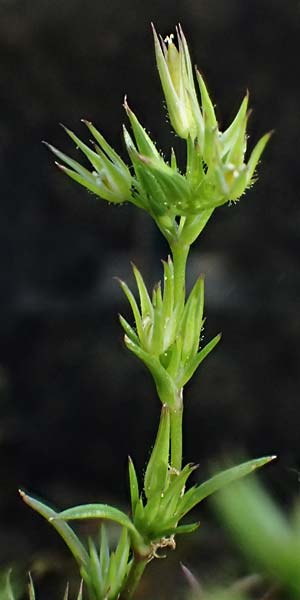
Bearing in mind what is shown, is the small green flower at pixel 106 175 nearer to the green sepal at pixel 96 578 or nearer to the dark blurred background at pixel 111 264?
the green sepal at pixel 96 578

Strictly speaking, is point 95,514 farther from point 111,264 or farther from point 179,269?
point 111,264

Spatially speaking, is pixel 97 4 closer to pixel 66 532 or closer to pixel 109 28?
pixel 109 28

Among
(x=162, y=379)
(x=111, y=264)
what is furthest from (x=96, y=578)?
(x=111, y=264)

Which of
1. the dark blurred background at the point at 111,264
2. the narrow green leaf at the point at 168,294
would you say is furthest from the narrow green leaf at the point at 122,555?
the dark blurred background at the point at 111,264

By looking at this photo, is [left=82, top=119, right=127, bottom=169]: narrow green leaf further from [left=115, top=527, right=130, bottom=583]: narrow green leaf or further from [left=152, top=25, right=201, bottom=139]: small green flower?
[left=115, top=527, right=130, bottom=583]: narrow green leaf

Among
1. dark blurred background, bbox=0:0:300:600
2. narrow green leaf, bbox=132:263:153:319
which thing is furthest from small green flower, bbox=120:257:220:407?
dark blurred background, bbox=0:0:300:600

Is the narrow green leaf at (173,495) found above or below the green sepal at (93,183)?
below
